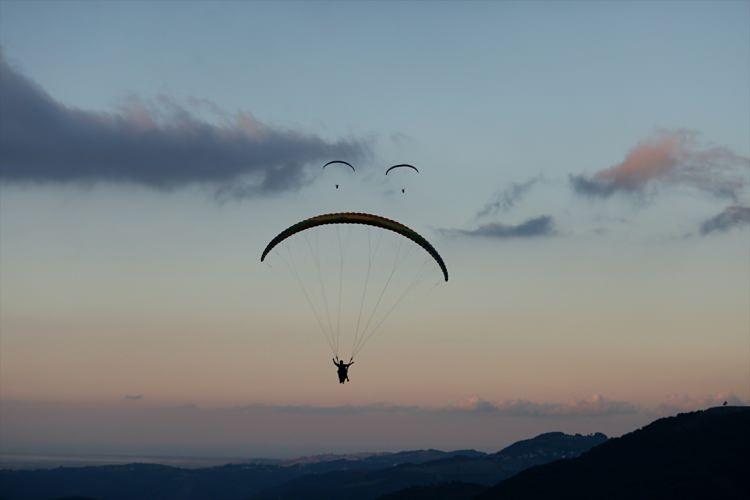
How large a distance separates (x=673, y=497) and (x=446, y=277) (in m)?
160

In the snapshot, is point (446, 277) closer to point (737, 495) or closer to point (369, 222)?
point (369, 222)

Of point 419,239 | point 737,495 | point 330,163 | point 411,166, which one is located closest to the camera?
point 330,163

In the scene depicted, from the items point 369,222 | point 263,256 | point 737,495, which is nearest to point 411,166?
point 369,222

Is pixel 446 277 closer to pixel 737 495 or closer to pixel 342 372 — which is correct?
pixel 342 372

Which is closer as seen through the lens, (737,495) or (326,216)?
(326,216)

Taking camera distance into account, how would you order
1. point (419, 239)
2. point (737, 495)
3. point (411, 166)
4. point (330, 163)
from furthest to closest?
1. point (737, 495)
2. point (419, 239)
3. point (411, 166)
4. point (330, 163)

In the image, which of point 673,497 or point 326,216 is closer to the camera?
point 326,216

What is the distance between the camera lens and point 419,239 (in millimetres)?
66188

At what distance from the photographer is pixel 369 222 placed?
2566 inches

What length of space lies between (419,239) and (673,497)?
526ft

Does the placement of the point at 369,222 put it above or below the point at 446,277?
above

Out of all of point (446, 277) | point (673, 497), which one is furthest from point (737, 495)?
point (446, 277)

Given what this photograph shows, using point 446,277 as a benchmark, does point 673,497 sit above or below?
below


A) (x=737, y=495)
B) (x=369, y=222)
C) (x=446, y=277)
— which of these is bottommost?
(x=737, y=495)
